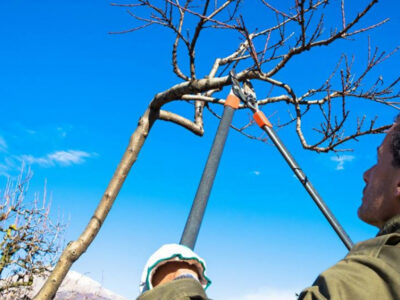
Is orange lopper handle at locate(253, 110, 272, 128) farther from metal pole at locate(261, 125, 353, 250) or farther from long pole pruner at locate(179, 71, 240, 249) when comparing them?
long pole pruner at locate(179, 71, 240, 249)

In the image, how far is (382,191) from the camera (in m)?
1.31

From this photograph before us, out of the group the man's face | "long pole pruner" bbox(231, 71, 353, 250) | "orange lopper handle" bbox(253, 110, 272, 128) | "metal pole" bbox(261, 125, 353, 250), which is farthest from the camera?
"orange lopper handle" bbox(253, 110, 272, 128)

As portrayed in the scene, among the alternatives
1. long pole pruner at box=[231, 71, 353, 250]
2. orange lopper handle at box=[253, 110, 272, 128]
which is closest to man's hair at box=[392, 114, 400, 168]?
long pole pruner at box=[231, 71, 353, 250]

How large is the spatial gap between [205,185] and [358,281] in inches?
51.7

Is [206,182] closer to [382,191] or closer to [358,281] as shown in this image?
[382,191]

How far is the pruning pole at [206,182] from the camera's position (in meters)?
1.86

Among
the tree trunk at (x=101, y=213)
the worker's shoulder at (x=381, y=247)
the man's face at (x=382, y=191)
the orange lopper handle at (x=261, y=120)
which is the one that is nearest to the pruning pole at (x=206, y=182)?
the orange lopper handle at (x=261, y=120)

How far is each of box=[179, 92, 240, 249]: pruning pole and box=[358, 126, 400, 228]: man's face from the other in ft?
2.52

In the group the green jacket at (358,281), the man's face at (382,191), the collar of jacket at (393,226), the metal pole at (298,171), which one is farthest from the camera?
the metal pole at (298,171)

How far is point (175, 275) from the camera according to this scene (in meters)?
1.16

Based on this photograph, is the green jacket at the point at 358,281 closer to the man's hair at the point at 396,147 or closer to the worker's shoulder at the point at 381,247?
the worker's shoulder at the point at 381,247

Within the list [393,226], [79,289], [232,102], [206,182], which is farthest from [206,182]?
[79,289]

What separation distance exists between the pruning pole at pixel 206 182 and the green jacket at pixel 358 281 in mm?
789

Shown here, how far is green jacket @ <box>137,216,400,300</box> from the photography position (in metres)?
0.90
